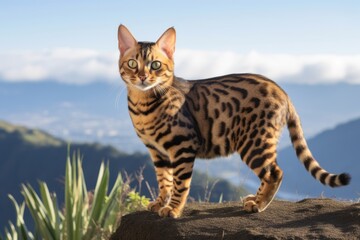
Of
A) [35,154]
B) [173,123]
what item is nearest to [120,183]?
[173,123]

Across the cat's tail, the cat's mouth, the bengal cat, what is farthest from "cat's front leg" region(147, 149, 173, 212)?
the cat's tail

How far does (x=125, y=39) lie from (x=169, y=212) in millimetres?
1579

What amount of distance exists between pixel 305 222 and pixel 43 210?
175 inches

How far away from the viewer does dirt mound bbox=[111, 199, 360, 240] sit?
5.16 meters

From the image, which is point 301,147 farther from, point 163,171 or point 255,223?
point 163,171

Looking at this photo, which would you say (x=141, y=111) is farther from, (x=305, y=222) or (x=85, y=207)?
(x=85, y=207)

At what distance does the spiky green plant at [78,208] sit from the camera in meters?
8.24

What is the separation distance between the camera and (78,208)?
27.6 ft

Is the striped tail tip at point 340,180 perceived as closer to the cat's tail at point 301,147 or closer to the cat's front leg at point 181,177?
the cat's tail at point 301,147

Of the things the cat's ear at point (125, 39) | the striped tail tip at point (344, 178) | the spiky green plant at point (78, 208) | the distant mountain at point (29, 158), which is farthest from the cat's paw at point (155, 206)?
the distant mountain at point (29, 158)

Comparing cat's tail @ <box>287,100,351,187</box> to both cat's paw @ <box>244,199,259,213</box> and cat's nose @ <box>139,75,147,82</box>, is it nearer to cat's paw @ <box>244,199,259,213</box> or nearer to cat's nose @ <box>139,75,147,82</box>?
cat's paw @ <box>244,199,259,213</box>

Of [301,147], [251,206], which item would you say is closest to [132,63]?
→ [251,206]

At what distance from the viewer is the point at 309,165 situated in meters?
5.83

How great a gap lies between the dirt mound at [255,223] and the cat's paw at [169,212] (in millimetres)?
48
